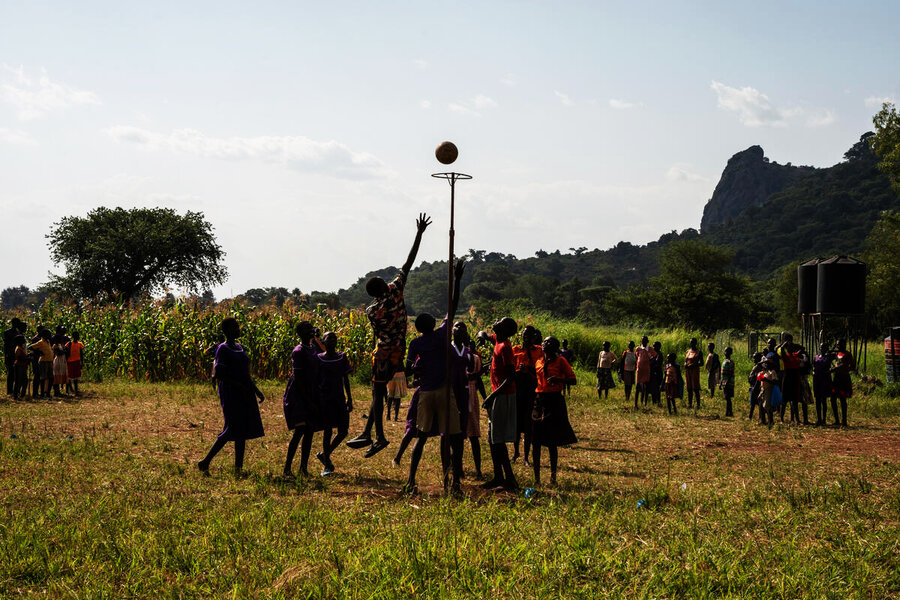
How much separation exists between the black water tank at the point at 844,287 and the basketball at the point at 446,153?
22.3 metres

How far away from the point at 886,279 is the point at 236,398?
4925 cm

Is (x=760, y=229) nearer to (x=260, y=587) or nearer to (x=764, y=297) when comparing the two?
(x=764, y=297)

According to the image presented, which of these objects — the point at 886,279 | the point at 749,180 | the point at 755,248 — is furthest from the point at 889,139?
the point at 749,180

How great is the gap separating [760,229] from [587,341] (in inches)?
3487

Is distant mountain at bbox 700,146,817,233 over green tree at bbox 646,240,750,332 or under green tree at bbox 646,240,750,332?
over

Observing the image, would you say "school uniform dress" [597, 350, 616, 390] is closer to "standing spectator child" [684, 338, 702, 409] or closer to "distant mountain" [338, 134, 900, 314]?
"standing spectator child" [684, 338, 702, 409]

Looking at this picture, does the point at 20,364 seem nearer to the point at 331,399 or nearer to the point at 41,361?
the point at 41,361

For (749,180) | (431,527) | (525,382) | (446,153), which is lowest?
(431,527)

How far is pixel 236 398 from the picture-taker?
28.4 feet

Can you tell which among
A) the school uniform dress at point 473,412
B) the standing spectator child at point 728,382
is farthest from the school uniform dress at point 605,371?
the school uniform dress at point 473,412

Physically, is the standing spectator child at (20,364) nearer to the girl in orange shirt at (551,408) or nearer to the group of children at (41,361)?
the group of children at (41,361)

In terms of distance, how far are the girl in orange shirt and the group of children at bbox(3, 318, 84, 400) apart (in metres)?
13.6

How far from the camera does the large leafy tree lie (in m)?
52.4

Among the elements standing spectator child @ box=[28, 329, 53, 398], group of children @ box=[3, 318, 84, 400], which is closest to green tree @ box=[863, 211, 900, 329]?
group of children @ box=[3, 318, 84, 400]
